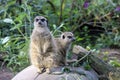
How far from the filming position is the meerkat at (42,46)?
5.21 meters

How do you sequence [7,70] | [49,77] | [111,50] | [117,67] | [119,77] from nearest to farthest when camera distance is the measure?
[49,77] < [119,77] < [117,67] < [7,70] < [111,50]

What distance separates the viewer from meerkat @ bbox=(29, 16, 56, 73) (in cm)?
521

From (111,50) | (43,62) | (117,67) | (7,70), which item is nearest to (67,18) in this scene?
(111,50)

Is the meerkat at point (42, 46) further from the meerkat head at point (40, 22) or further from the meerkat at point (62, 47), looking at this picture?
the meerkat at point (62, 47)

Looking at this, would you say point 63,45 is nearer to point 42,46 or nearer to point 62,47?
point 62,47

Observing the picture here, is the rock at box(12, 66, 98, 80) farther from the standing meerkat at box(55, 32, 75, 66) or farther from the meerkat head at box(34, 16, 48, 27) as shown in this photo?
the meerkat head at box(34, 16, 48, 27)

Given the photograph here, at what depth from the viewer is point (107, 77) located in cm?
568

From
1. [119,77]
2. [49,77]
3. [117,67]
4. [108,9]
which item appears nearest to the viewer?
[49,77]

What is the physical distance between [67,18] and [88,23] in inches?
19.0

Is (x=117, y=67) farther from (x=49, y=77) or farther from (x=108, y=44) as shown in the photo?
(x=108, y=44)

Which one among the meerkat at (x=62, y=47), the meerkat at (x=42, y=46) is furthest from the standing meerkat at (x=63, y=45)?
the meerkat at (x=42, y=46)

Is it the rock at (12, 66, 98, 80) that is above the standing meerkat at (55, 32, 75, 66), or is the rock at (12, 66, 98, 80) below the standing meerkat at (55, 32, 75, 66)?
below

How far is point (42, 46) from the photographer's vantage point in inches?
206

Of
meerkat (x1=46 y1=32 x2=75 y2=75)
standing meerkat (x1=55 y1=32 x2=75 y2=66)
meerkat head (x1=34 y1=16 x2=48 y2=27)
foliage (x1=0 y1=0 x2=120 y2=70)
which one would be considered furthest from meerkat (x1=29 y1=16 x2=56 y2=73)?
foliage (x1=0 y1=0 x2=120 y2=70)
